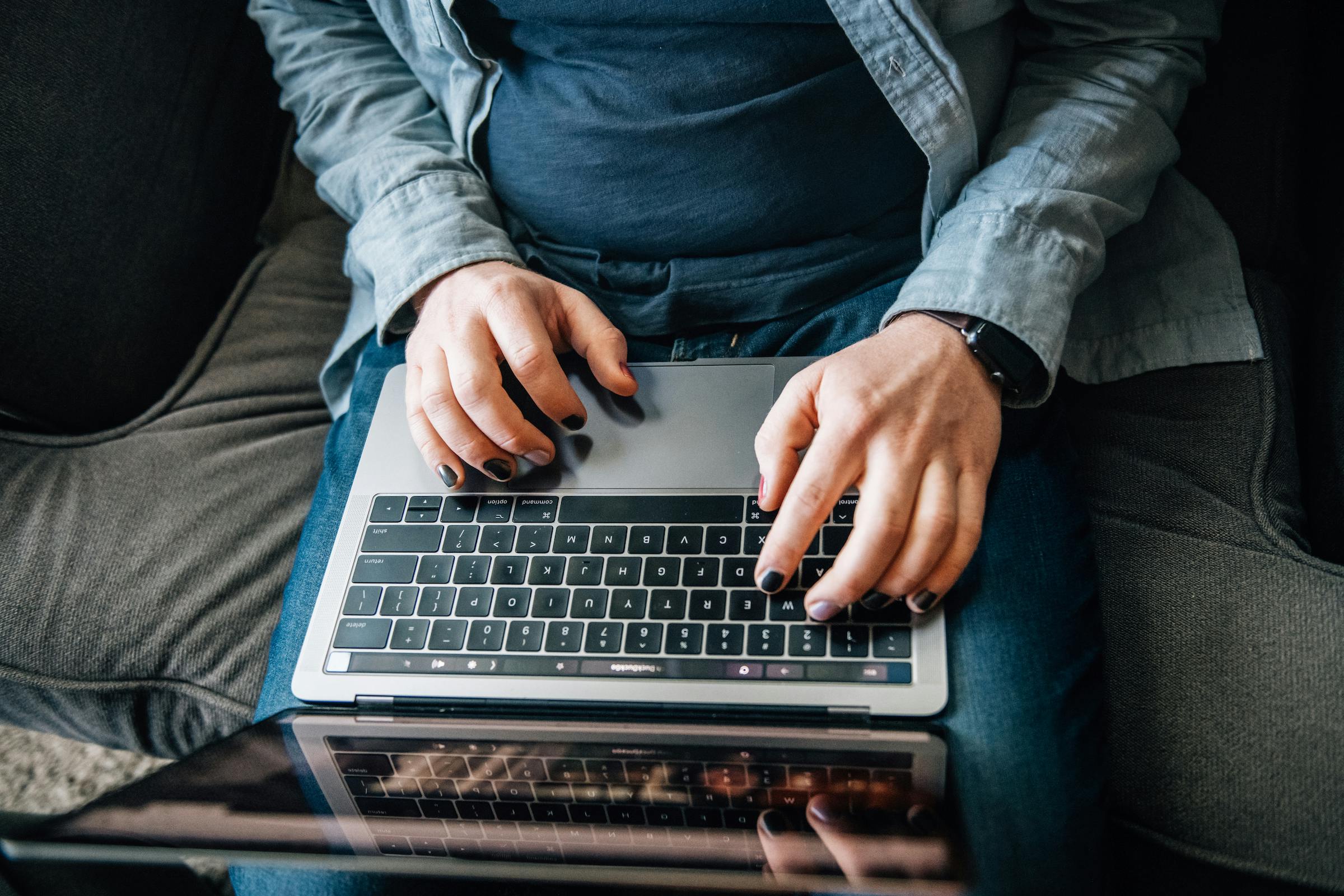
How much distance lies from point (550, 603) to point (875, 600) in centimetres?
24

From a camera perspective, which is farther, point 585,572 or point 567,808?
point 585,572

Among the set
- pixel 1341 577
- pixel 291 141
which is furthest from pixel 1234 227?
pixel 291 141

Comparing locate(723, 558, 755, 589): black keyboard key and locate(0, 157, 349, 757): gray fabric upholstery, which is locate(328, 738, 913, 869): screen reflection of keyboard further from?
locate(0, 157, 349, 757): gray fabric upholstery

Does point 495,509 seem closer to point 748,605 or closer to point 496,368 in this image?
point 496,368

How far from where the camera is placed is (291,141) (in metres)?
1.18

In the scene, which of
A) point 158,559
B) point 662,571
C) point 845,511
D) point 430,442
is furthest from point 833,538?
point 158,559

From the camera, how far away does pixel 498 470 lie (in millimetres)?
674

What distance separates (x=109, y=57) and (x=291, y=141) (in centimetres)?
28

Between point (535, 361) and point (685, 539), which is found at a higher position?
point (535, 361)

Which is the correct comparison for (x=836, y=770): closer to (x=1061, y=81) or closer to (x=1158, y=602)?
(x=1158, y=602)

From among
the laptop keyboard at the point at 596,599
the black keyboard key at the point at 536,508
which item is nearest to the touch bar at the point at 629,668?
the laptop keyboard at the point at 596,599

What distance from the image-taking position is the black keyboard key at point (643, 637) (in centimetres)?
60

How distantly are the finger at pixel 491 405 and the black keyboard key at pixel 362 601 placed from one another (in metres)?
0.13

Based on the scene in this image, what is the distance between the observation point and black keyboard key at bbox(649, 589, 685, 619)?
0.61 meters
